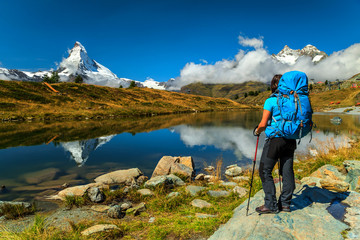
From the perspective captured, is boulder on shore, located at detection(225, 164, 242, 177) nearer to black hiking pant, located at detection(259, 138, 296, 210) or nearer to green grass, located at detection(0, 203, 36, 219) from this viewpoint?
black hiking pant, located at detection(259, 138, 296, 210)

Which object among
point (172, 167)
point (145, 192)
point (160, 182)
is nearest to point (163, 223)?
point (145, 192)

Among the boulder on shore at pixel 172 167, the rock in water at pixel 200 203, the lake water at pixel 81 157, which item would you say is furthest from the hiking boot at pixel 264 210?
the lake water at pixel 81 157

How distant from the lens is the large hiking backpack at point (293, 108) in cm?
427

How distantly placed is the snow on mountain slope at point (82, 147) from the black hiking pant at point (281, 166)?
1268 cm

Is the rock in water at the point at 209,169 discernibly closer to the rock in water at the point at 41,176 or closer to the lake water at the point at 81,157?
the lake water at the point at 81,157

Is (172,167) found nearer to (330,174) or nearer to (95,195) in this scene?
(95,195)

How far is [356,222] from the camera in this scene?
402 centimetres

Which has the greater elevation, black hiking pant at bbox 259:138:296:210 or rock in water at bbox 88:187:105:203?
black hiking pant at bbox 259:138:296:210

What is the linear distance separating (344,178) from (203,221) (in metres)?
6.01

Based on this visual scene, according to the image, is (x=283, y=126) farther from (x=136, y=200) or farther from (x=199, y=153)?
(x=199, y=153)

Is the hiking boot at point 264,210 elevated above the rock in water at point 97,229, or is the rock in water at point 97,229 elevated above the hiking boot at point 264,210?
the hiking boot at point 264,210

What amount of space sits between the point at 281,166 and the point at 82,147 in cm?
→ 1828

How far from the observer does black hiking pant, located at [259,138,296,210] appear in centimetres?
456

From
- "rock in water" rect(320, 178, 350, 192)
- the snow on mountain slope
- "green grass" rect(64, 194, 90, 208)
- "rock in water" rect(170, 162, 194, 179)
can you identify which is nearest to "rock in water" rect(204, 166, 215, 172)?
"rock in water" rect(170, 162, 194, 179)
